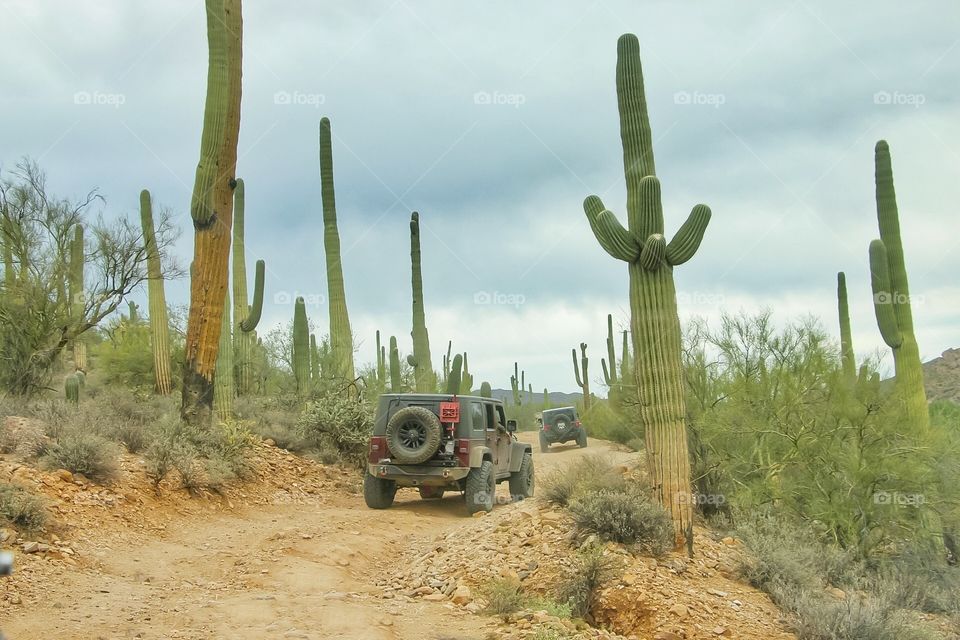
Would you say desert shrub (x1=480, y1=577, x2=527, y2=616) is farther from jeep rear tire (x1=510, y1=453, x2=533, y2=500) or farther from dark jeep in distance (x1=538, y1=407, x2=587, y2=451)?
dark jeep in distance (x1=538, y1=407, x2=587, y2=451)

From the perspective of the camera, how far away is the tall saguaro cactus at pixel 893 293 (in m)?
15.2

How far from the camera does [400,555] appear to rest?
10656 millimetres

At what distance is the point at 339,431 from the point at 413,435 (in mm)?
5029

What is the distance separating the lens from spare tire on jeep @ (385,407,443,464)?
13.1 m

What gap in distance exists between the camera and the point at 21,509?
8.58 metres

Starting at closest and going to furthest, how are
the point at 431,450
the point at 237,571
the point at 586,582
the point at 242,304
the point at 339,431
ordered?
the point at 586,582, the point at 237,571, the point at 431,450, the point at 339,431, the point at 242,304

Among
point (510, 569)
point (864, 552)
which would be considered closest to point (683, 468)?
point (510, 569)

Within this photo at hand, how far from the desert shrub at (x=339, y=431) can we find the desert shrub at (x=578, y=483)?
7076 mm

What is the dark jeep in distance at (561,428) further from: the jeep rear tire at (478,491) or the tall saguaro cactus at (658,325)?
the tall saguaro cactus at (658,325)

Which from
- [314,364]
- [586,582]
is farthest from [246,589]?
[314,364]

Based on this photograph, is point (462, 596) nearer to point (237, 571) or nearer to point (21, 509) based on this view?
point (237, 571)

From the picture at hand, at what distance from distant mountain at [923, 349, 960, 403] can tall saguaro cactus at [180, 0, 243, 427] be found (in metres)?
32.1
